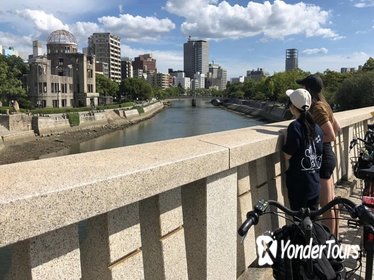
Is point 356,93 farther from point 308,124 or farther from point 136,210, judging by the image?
point 136,210

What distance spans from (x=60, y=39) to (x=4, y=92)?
46135 millimetres

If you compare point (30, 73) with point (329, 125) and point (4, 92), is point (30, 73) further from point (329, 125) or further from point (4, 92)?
point (329, 125)

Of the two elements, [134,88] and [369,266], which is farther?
[134,88]

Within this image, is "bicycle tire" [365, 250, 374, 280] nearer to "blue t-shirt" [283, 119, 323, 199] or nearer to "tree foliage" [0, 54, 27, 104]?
"blue t-shirt" [283, 119, 323, 199]

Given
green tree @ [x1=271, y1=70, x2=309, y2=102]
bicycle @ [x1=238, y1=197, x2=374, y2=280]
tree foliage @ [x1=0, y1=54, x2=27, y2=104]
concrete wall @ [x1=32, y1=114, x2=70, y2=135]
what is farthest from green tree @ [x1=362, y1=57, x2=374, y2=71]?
bicycle @ [x1=238, y1=197, x2=374, y2=280]

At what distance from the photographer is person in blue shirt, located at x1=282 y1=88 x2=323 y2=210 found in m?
3.28

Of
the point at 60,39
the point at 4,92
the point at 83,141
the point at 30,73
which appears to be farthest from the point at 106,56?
the point at 83,141

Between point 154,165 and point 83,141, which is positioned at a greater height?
point 154,165

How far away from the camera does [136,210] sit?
2.19 meters

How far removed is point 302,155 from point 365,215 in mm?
1164

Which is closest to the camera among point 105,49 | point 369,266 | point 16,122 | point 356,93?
point 369,266

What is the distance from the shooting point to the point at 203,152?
8.62ft

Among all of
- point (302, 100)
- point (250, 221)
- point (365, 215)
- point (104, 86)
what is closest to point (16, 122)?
point (302, 100)

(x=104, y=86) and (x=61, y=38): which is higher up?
(x=61, y=38)
